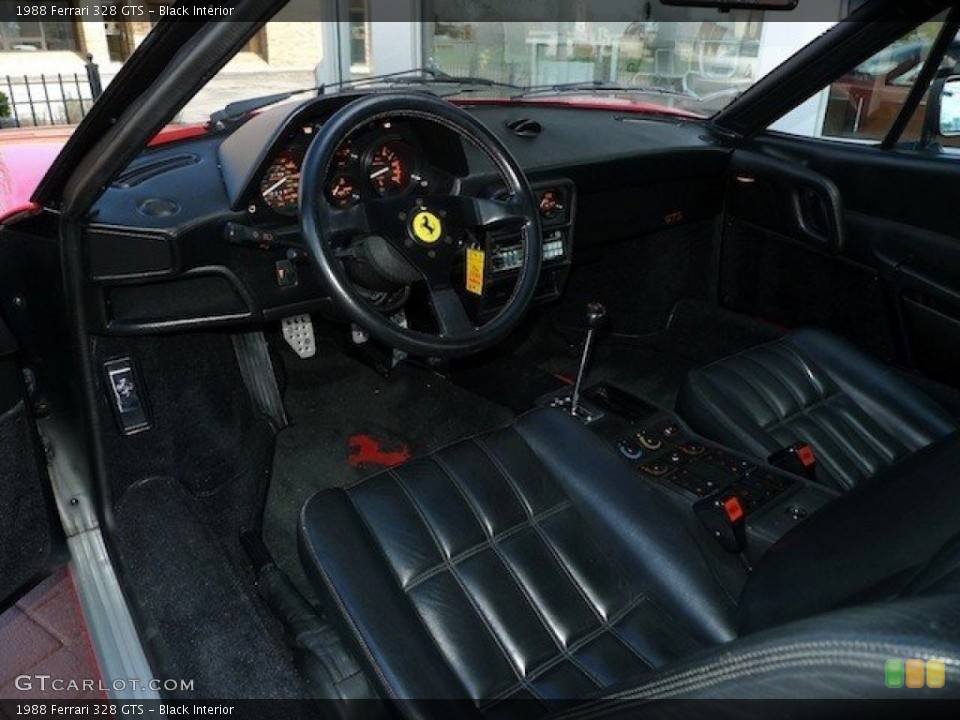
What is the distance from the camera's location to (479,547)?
5.43 feet

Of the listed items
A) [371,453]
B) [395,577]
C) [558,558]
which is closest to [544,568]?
[558,558]

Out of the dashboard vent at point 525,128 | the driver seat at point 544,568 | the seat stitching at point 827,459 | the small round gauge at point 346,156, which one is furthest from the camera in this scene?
the dashboard vent at point 525,128

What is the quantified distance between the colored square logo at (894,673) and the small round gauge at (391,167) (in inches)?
63.9

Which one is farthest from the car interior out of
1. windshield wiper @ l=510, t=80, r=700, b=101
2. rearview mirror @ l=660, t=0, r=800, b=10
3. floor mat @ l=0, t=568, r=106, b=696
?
rearview mirror @ l=660, t=0, r=800, b=10

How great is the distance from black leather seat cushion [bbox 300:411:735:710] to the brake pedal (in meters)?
1.20

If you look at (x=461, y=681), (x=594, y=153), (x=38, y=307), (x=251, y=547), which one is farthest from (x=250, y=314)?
(x=594, y=153)

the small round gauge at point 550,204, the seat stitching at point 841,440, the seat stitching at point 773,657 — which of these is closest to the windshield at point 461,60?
the small round gauge at point 550,204

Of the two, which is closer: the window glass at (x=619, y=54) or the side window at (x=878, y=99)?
the side window at (x=878, y=99)

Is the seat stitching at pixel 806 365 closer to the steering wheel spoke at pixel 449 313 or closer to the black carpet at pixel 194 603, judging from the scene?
the steering wheel spoke at pixel 449 313

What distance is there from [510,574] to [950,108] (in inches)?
81.5

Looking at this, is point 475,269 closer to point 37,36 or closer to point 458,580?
point 458,580

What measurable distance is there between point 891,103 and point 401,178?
1.73 metres

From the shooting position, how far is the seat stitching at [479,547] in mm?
1571

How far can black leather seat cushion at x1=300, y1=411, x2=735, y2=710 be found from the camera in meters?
1.44
